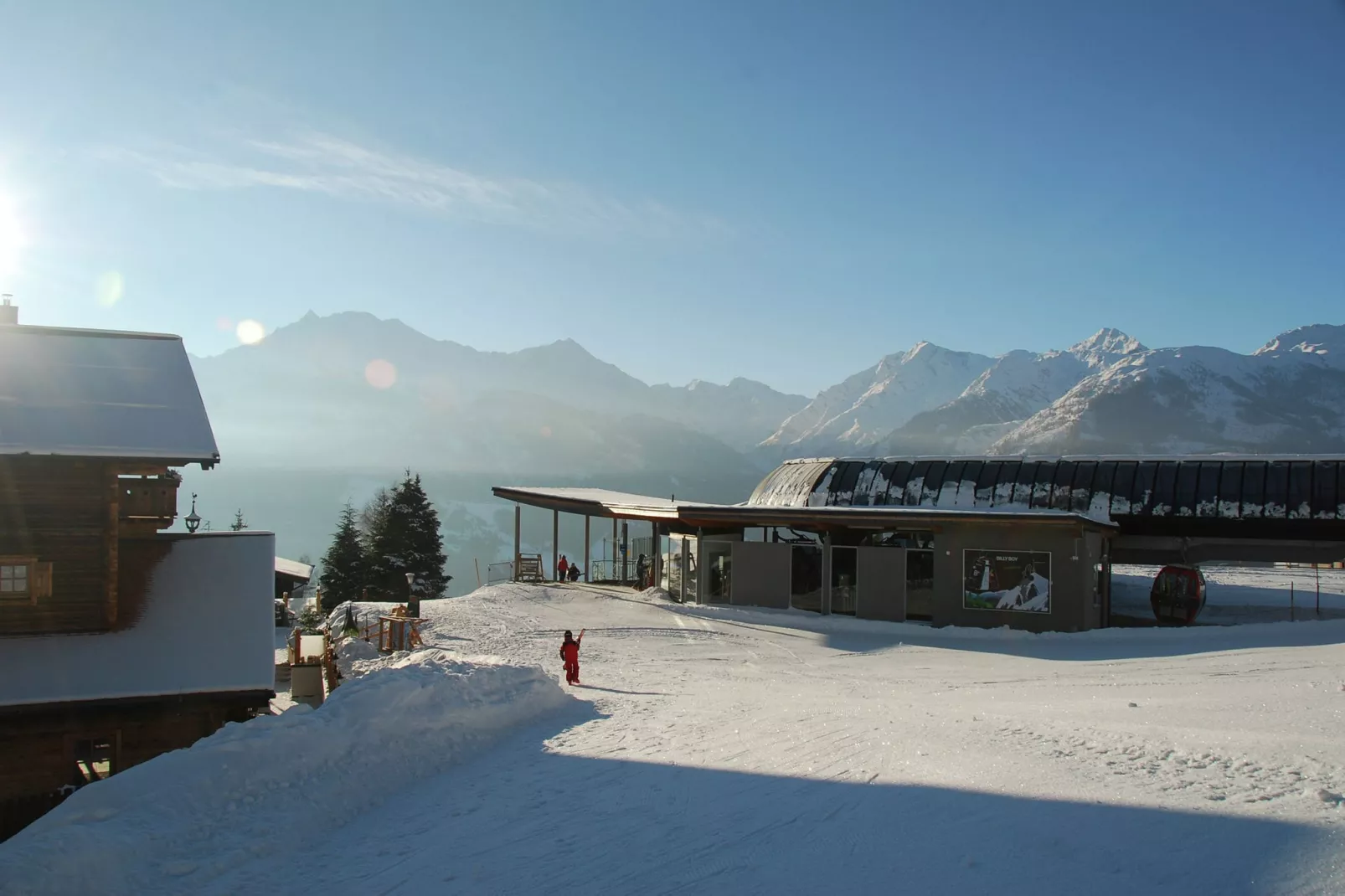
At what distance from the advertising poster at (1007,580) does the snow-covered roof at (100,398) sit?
18475 millimetres

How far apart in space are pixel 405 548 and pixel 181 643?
108 ft

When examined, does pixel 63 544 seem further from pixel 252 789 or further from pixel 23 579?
pixel 252 789

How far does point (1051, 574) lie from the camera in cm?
2355

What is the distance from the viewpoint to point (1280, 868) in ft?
20.6

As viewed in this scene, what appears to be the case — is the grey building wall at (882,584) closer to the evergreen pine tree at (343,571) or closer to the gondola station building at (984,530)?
the gondola station building at (984,530)

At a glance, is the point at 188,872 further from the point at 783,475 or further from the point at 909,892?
the point at 783,475

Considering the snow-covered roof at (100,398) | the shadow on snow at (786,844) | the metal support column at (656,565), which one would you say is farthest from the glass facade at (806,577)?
the shadow on snow at (786,844)

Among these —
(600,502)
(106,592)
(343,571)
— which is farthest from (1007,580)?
(343,571)

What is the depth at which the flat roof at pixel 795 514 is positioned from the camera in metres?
23.6

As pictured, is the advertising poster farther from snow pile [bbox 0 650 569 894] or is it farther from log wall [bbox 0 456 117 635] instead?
log wall [bbox 0 456 117 635]

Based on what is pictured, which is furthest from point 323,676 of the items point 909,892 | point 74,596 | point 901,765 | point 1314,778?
point 1314,778

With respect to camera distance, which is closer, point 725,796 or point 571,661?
point 725,796

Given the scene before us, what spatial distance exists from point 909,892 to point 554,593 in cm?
2616

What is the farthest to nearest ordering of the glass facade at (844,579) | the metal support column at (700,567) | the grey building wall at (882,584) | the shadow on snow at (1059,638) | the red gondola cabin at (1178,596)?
the metal support column at (700,567), the glass facade at (844,579), the red gondola cabin at (1178,596), the grey building wall at (882,584), the shadow on snow at (1059,638)
